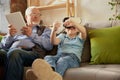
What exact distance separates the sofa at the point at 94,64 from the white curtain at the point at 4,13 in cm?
157

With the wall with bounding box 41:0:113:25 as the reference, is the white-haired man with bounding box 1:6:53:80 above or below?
below

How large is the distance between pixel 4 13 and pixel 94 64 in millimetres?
1916

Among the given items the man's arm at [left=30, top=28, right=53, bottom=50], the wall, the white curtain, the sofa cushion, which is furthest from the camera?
the white curtain

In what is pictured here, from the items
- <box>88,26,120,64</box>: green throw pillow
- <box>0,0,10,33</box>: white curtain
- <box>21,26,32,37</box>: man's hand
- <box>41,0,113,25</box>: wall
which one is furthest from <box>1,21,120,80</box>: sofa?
<box>0,0,10,33</box>: white curtain

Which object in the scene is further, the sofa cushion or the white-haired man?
the white-haired man

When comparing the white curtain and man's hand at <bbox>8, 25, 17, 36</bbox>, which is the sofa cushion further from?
the white curtain

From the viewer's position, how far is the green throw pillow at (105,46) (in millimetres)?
2139

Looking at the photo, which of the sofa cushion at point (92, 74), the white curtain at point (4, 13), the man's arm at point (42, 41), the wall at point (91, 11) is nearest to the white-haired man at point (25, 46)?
the man's arm at point (42, 41)

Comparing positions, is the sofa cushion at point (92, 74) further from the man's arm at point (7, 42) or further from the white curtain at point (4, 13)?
the white curtain at point (4, 13)

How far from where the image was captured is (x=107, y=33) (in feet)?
7.28

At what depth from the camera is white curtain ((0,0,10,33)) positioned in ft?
11.6

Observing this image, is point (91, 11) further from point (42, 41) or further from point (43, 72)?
point (43, 72)

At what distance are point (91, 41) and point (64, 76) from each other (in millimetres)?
534

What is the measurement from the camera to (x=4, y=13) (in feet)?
11.8
